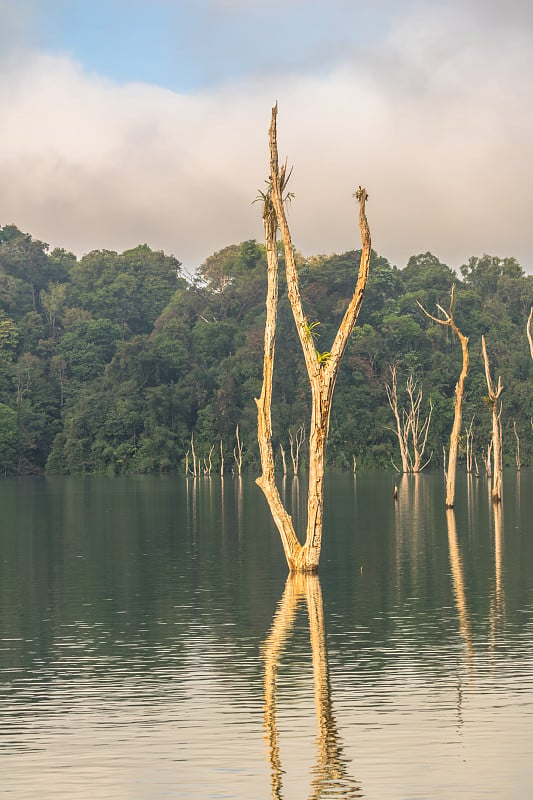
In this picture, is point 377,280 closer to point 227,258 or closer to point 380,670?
point 227,258

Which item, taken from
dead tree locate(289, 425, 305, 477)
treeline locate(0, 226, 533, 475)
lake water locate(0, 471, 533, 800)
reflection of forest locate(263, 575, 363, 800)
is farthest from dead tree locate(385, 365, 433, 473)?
reflection of forest locate(263, 575, 363, 800)

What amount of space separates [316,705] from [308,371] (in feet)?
51.9

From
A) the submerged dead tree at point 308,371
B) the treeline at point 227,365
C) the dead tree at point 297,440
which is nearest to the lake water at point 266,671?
the submerged dead tree at point 308,371

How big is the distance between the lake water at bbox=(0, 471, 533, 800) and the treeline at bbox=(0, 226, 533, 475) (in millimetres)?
86762

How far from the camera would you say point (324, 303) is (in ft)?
483

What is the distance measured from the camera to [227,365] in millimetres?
142500

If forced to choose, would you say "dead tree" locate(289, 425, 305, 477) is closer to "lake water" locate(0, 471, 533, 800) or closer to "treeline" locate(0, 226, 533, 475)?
"treeline" locate(0, 226, 533, 475)

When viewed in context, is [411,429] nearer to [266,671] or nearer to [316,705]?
[266,671]

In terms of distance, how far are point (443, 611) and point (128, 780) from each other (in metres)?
12.9

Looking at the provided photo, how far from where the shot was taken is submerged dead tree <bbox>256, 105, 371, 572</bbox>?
98.0 feet

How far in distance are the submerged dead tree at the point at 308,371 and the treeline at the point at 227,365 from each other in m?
86.7

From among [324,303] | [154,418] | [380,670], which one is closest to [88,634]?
[380,670]

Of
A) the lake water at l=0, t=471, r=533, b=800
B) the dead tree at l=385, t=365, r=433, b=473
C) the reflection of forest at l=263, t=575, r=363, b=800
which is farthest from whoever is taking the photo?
the dead tree at l=385, t=365, r=433, b=473

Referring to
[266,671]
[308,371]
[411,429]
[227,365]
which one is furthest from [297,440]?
[266,671]
